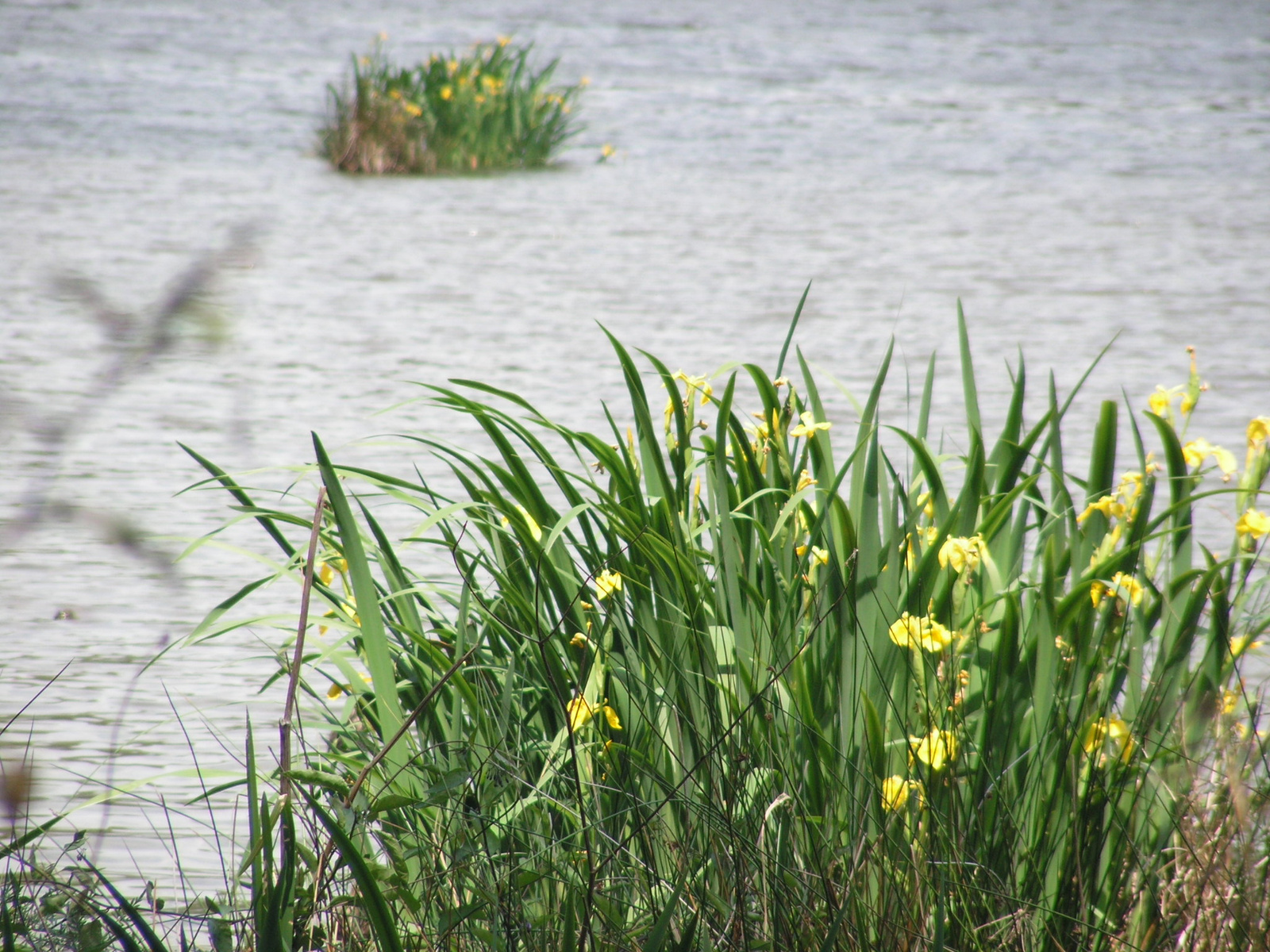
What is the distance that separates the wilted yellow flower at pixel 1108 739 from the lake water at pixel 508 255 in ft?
3.58

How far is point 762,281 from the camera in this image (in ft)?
25.2

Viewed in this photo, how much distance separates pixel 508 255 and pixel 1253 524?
6887 mm

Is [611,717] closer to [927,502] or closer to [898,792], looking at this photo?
[898,792]

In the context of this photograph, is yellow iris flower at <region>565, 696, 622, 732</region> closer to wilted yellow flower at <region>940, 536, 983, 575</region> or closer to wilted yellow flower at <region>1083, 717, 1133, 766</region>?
wilted yellow flower at <region>940, 536, 983, 575</region>

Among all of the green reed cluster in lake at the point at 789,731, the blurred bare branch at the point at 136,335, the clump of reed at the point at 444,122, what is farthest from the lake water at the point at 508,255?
the clump of reed at the point at 444,122

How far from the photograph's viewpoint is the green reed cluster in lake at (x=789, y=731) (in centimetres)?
157

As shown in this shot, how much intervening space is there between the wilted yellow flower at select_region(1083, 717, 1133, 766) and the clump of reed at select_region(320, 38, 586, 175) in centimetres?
1073

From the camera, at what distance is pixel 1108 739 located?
1.84 metres

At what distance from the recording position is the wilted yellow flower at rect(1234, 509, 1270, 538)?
1838mm

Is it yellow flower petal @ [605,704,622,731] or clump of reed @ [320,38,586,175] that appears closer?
yellow flower petal @ [605,704,622,731]

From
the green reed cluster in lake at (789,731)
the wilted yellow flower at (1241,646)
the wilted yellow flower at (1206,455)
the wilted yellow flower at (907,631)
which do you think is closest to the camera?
the green reed cluster in lake at (789,731)

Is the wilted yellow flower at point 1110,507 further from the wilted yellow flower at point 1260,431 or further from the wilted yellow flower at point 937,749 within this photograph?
the wilted yellow flower at point 937,749

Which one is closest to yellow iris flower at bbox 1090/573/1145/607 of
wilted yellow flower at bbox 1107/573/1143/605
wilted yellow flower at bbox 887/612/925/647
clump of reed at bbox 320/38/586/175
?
wilted yellow flower at bbox 1107/573/1143/605

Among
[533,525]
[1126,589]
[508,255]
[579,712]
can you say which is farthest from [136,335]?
[508,255]
